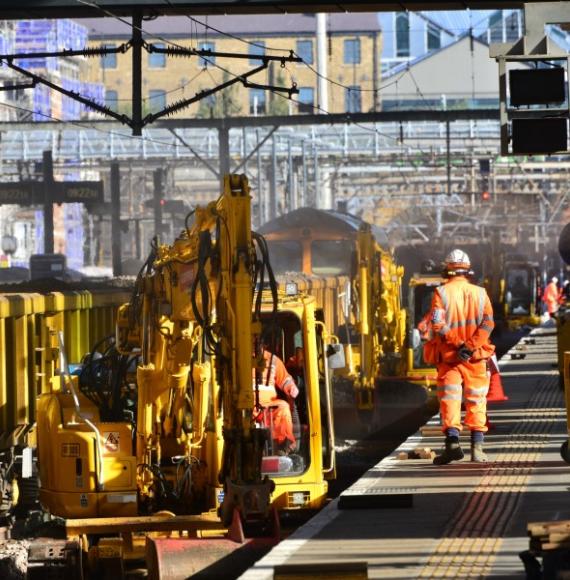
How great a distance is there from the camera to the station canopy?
17.8 m

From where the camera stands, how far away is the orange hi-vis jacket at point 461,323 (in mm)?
14180

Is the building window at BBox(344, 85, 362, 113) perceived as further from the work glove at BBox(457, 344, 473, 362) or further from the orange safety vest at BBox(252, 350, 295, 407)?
the orange safety vest at BBox(252, 350, 295, 407)

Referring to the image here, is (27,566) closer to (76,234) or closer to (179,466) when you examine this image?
(179,466)

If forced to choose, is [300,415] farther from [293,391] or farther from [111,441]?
[111,441]

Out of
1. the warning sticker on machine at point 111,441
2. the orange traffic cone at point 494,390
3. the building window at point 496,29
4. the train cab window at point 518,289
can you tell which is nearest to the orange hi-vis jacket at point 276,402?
the warning sticker on machine at point 111,441

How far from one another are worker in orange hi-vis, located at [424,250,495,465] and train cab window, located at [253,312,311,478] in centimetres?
126

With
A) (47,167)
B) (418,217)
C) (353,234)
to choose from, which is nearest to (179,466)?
(353,234)

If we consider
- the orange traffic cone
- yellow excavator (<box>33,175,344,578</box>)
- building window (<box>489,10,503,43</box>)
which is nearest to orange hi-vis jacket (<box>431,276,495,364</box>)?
yellow excavator (<box>33,175,344,578</box>)

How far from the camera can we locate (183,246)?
499 inches

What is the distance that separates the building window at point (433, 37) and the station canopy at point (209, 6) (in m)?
100

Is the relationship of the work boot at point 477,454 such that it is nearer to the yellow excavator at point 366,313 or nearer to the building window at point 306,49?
the yellow excavator at point 366,313

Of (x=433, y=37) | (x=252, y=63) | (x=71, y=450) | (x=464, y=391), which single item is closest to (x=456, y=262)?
(x=464, y=391)

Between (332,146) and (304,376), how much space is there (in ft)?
168

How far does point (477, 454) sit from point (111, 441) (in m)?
3.31
